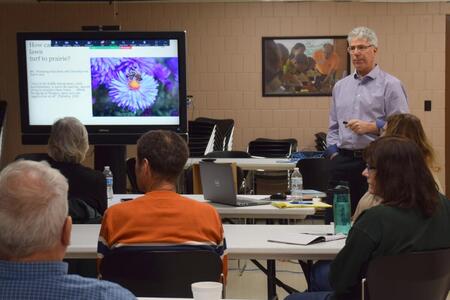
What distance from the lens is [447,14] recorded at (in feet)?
31.1

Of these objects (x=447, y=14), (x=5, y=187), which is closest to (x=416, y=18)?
(x=447, y=14)

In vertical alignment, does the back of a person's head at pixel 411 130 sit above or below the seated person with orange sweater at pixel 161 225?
above

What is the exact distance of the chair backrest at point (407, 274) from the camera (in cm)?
247

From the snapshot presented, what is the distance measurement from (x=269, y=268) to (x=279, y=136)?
19.7 ft

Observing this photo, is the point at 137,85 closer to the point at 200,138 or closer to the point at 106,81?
the point at 106,81

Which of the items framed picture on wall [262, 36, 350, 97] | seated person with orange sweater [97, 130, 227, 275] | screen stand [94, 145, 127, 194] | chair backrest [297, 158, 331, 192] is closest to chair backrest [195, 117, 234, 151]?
framed picture on wall [262, 36, 350, 97]

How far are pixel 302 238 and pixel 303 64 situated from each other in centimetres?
633

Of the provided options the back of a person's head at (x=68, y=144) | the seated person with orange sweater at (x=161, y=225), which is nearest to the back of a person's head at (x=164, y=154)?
the seated person with orange sweater at (x=161, y=225)

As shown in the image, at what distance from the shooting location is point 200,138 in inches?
318

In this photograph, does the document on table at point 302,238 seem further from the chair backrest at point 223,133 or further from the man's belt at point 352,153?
the chair backrest at point 223,133

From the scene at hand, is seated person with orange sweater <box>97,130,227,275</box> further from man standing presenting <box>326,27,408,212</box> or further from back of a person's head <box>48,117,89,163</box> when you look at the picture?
man standing presenting <box>326,27,408,212</box>

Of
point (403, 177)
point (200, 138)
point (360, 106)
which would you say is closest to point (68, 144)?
point (360, 106)

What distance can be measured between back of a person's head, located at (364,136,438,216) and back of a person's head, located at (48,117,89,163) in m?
1.98

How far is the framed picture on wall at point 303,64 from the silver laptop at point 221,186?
199 inches
